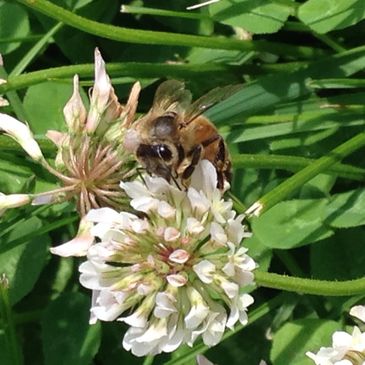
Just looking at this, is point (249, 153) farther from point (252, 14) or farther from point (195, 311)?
point (195, 311)

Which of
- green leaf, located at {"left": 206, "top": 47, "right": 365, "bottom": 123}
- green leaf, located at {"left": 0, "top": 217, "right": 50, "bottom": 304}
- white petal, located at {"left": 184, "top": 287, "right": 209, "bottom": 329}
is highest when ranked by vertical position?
white petal, located at {"left": 184, "top": 287, "right": 209, "bottom": 329}

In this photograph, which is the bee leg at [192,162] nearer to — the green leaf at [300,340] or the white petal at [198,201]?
the white petal at [198,201]

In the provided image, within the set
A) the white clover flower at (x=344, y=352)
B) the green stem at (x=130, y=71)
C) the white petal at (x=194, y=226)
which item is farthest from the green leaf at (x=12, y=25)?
the white clover flower at (x=344, y=352)

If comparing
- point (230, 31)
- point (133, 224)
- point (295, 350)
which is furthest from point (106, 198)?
point (230, 31)

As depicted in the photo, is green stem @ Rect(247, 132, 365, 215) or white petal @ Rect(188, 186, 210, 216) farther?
green stem @ Rect(247, 132, 365, 215)

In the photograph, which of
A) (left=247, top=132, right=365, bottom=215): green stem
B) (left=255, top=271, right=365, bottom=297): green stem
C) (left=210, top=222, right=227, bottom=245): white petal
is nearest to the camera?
(left=210, top=222, right=227, bottom=245): white petal

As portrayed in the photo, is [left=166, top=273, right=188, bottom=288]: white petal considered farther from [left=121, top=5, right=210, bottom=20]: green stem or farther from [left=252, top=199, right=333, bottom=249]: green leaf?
[left=121, top=5, right=210, bottom=20]: green stem

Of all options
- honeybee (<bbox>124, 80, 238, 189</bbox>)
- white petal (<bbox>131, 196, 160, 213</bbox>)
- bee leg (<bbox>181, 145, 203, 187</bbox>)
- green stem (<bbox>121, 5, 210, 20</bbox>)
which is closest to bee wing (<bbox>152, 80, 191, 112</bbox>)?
honeybee (<bbox>124, 80, 238, 189</bbox>)
